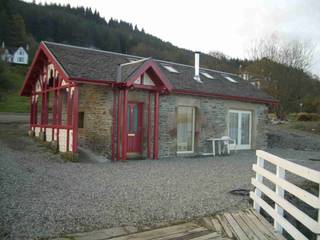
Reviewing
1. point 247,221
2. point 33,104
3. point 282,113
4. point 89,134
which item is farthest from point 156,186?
point 282,113

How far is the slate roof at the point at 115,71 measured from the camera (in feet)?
41.3

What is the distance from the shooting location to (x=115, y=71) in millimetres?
13344

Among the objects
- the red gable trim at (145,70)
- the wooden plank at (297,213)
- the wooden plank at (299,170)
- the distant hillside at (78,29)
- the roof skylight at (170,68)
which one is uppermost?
the distant hillside at (78,29)

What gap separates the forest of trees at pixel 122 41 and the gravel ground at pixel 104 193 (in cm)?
2252

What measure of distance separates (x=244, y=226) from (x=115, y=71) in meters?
9.38

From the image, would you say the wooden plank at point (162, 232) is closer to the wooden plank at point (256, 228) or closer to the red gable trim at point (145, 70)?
the wooden plank at point (256, 228)

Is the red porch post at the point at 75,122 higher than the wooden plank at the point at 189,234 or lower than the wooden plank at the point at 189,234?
higher

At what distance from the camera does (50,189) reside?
736 cm

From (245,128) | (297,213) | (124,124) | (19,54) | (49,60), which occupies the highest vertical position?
(19,54)

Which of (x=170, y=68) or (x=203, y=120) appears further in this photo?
(x=170, y=68)

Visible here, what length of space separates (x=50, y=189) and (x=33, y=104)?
1155cm

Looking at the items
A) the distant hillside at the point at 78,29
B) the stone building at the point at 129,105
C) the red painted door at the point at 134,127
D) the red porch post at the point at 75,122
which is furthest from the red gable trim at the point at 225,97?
the distant hillside at the point at 78,29

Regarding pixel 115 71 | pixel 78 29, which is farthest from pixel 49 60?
pixel 78 29

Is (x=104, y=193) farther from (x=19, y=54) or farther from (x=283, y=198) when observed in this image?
(x=19, y=54)
